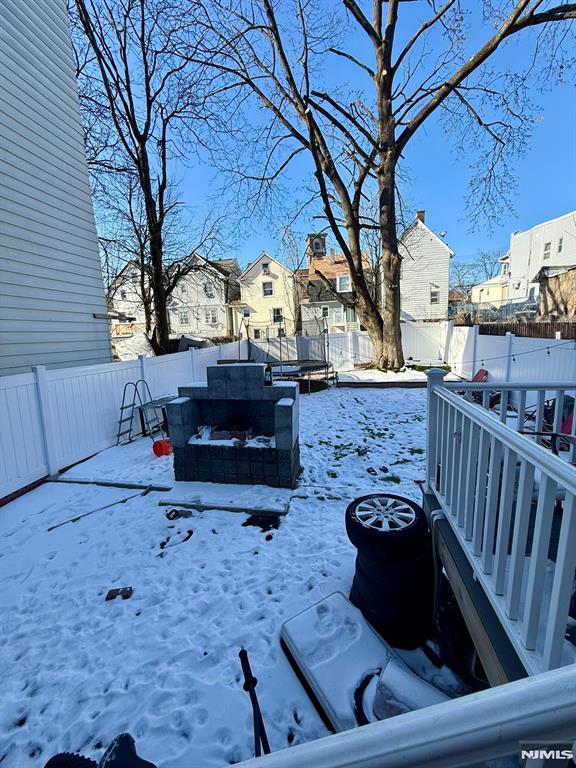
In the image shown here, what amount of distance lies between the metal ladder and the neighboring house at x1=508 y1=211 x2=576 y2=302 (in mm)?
20329

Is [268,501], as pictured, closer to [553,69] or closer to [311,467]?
[311,467]

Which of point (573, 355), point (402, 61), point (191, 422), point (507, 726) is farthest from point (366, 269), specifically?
point (507, 726)

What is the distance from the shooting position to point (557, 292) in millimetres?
16672

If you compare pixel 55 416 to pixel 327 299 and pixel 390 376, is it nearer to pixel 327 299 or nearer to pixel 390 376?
pixel 390 376

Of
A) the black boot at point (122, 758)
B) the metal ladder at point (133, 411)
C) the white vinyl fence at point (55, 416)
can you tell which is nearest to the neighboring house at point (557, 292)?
the metal ladder at point (133, 411)

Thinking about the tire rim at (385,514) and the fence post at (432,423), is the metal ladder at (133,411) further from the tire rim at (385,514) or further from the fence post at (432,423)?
the fence post at (432,423)

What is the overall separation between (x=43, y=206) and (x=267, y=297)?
18.2 metres

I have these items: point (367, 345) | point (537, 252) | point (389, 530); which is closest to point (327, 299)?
point (367, 345)

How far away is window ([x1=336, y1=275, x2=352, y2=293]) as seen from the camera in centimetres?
2234

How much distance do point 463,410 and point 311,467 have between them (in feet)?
10.2

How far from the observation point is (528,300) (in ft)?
80.5

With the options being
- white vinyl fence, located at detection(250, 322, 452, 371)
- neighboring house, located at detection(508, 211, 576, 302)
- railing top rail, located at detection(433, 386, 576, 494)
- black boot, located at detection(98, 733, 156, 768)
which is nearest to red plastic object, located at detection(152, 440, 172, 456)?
black boot, located at detection(98, 733, 156, 768)

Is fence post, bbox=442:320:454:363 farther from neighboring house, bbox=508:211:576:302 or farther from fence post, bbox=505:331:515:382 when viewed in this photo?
neighboring house, bbox=508:211:576:302

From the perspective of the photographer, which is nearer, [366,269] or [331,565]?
[331,565]
